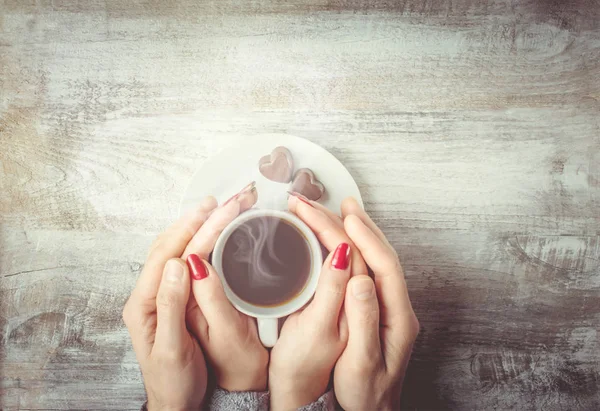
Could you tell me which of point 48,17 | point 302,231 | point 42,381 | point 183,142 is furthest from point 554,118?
point 42,381

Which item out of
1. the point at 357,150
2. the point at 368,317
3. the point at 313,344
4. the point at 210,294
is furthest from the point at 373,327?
the point at 357,150

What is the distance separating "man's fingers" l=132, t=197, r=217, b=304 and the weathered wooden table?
0.56ft

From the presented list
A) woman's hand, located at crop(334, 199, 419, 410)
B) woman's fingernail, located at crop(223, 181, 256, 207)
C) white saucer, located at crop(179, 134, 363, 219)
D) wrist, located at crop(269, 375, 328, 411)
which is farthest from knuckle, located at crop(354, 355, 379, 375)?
woman's fingernail, located at crop(223, 181, 256, 207)

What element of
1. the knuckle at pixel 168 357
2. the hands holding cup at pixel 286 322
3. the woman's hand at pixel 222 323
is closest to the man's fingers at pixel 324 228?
the hands holding cup at pixel 286 322

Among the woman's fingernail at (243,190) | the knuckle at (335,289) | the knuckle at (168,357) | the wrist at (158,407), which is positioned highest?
the woman's fingernail at (243,190)

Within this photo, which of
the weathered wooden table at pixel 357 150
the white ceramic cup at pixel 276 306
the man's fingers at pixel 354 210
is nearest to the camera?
the white ceramic cup at pixel 276 306

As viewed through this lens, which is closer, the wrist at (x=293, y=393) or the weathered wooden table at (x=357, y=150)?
the wrist at (x=293, y=393)

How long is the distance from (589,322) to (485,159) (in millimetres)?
500

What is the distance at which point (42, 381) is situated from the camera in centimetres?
122

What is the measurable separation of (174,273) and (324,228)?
12.4 inches

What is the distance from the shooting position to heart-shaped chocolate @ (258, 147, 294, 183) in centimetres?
102

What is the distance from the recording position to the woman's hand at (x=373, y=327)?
3.11 ft

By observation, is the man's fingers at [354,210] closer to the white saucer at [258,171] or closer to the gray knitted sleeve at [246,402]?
the white saucer at [258,171]

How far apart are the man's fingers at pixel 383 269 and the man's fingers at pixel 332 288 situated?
4cm
